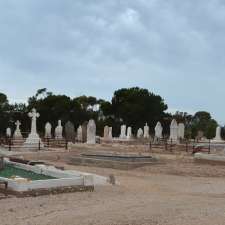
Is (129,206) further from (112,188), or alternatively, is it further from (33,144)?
(33,144)

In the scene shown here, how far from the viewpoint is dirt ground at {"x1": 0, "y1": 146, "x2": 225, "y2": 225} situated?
9.20 metres

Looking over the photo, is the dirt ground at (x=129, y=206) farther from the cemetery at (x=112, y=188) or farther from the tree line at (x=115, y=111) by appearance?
the tree line at (x=115, y=111)

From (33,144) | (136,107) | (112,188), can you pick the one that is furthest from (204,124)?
(112,188)

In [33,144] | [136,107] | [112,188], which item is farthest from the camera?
[136,107]

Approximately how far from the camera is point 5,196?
39.2 ft

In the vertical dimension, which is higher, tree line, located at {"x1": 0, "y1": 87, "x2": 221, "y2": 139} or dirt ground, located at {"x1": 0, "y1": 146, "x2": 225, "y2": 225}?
tree line, located at {"x1": 0, "y1": 87, "x2": 221, "y2": 139}

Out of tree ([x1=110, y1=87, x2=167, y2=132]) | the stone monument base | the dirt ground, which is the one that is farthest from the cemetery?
tree ([x1=110, y1=87, x2=167, y2=132])

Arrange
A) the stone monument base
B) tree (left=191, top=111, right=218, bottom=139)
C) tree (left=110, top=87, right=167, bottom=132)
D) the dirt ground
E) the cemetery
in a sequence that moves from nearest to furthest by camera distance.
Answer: the dirt ground → the cemetery → the stone monument base → tree (left=191, top=111, right=218, bottom=139) → tree (left=110, top=87, right=167, bottom=132)

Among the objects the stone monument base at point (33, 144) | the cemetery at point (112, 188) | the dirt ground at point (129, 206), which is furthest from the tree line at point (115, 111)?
the dirt ground at point (129, 206)

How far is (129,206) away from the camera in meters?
11.0

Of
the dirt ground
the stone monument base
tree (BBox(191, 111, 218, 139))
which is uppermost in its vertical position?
tree (BBox(191, 111, 218, 139))

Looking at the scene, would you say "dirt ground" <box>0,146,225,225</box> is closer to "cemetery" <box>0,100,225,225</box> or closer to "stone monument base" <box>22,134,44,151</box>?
"cemetery" <box>0,100,225,225</box>

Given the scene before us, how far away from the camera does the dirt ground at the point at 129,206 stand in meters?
9.20

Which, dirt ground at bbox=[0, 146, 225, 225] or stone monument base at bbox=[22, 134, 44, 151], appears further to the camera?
stone monument base at bbox=[22, 134, 44, 151]
